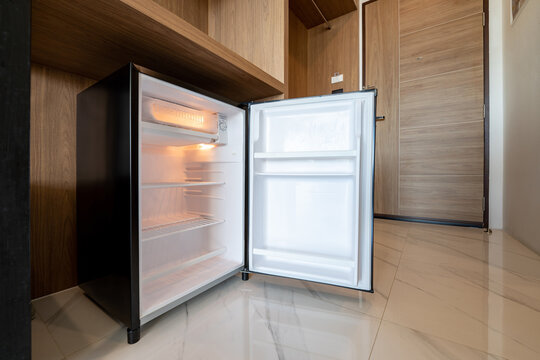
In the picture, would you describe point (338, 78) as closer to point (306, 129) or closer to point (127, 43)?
point (306, 129)

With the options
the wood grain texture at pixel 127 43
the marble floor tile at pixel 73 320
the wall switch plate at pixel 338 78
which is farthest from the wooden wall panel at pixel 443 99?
the marble floor tile at pixel 73 320

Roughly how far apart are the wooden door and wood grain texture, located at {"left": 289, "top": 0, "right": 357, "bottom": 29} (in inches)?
9.7

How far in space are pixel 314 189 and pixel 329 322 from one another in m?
0.53

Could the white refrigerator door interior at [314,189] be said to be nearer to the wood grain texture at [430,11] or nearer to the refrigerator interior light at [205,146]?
the refrigerator interior light at [205,146]

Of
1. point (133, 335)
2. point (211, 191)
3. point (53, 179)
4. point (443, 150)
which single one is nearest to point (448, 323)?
point (133, 335)

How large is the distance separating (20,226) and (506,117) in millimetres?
2982

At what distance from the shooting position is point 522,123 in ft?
5.42

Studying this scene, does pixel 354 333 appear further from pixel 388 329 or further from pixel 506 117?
pixel 506 117

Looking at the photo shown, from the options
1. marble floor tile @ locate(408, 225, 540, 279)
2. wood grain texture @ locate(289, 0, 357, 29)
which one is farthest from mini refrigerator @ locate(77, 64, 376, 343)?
wood grain texture @ locate(289, 0, 357, 29)

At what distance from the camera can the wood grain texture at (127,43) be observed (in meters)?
0.63

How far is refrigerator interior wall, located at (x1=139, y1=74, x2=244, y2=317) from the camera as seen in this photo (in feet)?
3.15

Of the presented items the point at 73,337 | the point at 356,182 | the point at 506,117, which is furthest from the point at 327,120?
the point at 506,117

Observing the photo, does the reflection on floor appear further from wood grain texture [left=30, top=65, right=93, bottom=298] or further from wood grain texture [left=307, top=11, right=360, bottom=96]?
wood grain texture [left=307, top=11, right=360, bottom=96]

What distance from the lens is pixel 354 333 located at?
766mm
